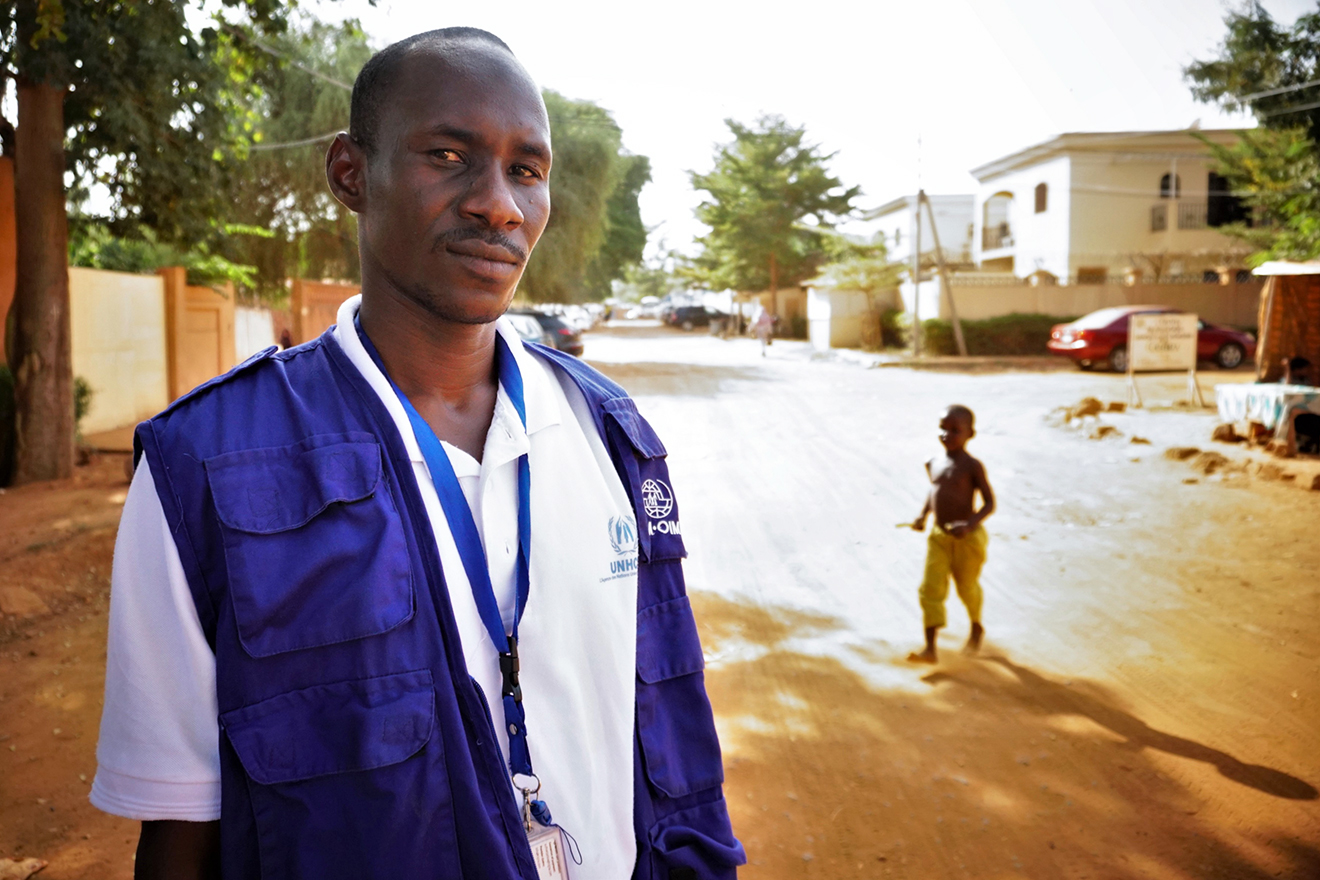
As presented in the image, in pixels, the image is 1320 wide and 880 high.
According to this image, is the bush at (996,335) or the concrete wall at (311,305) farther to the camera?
the bush at (996,335)

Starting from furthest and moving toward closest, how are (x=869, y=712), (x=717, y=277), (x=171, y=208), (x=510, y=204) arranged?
(x=717, y=277), (x=171, y=208), (x=869, y=712), (x=510, y=204)

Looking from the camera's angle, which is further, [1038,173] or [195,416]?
[1038,173]

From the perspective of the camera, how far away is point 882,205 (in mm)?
43469

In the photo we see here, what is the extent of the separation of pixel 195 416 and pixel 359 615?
345mm

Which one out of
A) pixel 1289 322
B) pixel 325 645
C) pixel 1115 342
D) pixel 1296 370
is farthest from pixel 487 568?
pixel 1115 342

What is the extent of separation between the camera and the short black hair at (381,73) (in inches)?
61.2

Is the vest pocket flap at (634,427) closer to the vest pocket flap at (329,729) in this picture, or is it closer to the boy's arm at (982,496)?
the vest pocket flap at (329,729)

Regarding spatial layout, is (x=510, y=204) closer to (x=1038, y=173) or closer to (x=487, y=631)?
(x=487, y=631)

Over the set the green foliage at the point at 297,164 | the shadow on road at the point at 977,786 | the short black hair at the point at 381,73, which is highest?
the green foliage at the point at 297,164

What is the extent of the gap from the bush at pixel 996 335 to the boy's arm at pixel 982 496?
20296mm

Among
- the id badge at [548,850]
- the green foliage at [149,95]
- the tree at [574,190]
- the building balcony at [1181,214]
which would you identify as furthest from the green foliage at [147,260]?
the building balcony at [1181,214]

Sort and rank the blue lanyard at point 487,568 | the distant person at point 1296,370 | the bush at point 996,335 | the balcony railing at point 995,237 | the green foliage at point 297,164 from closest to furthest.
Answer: the blue lanyard at point 487,568
the distant person at point 1296,370
the green foliage at point 297,164
the bush at point 996,335
the balcony railing at point 995,237

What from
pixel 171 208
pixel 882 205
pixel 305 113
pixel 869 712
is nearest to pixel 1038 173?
pixel 882 205

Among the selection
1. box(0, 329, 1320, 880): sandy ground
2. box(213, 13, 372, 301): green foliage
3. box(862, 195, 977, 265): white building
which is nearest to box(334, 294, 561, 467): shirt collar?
box(0, 329, 1320, 880): sandy ground
